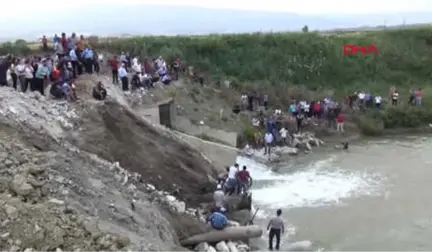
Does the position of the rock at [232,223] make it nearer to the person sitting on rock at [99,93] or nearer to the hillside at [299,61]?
the person sitting on rock at [99,93]

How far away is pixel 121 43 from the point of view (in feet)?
135

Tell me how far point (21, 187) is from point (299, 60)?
111ft

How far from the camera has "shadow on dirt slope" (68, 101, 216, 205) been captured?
64.8ft

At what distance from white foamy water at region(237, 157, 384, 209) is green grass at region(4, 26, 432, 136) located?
416 inches

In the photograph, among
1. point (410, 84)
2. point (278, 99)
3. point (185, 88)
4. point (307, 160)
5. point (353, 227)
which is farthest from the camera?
point (410, 84)

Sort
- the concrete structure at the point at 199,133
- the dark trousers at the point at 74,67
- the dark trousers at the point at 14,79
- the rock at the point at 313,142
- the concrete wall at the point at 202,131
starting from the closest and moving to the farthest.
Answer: the dark trousers at the point at 14,79, the dark trousers at the point at 74,67, the concrete structure at the point at 199,133, the concrete wall at the point at 202,131, the rock at the point at 313,142

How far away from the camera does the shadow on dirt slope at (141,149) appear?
64.8 feet

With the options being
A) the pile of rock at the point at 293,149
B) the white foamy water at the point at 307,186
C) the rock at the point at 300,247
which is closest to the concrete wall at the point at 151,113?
the white foamy water at the point at 307,186

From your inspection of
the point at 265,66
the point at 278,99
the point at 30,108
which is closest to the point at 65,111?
the point at 30,108

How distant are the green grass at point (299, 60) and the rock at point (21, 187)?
2617cm

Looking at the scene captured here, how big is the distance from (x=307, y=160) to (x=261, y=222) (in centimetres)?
1003

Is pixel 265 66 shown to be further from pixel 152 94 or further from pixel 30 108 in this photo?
pixel 30 108

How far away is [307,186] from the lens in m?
25.6

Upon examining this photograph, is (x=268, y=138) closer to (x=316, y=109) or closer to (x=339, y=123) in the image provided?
(x=316, y=109)
